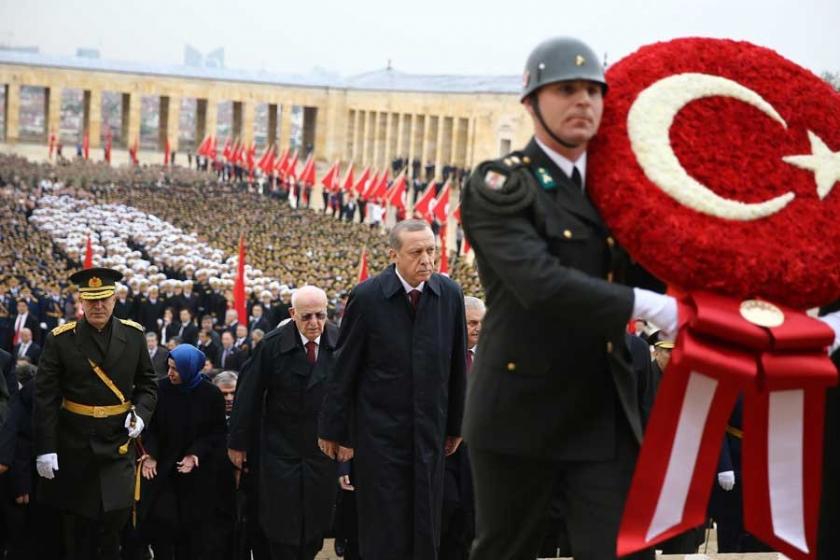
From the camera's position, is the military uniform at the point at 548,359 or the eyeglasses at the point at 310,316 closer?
the military uniform at the point at 548,359

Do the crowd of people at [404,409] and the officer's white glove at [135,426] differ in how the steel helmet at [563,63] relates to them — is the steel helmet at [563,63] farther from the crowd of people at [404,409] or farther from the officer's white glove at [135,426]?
the officer's white glove at [135,426]

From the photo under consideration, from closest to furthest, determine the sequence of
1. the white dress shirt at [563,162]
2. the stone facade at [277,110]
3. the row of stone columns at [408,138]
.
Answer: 1. the white dress shirt at [563,162]
2. the row of stone columns at [408,138]
3. the stone facade at [277,110]

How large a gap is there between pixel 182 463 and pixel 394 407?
→ 217cm

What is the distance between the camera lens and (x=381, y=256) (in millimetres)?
28391

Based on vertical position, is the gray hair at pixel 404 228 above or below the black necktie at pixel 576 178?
below

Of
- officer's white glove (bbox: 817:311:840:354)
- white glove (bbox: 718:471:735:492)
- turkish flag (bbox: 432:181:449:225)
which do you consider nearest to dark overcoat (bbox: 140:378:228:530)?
white glove (bbox: 718:471:735:492)

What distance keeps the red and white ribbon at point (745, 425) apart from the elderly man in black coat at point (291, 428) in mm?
3848

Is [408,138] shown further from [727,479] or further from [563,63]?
[563,63]

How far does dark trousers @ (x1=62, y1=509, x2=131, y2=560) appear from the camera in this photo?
7.21 meters

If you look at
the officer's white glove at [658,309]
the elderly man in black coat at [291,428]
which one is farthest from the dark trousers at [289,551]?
the officer's white glove at [658,309]

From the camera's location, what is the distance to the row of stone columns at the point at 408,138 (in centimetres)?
6894

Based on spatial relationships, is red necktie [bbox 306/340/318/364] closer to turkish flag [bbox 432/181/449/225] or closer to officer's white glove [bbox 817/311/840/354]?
officer's white glove [bbox 817/311/840/354]

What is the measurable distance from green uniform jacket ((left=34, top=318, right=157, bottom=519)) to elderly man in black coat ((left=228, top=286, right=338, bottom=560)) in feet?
1.95

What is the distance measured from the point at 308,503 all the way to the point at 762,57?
13.4 ft
